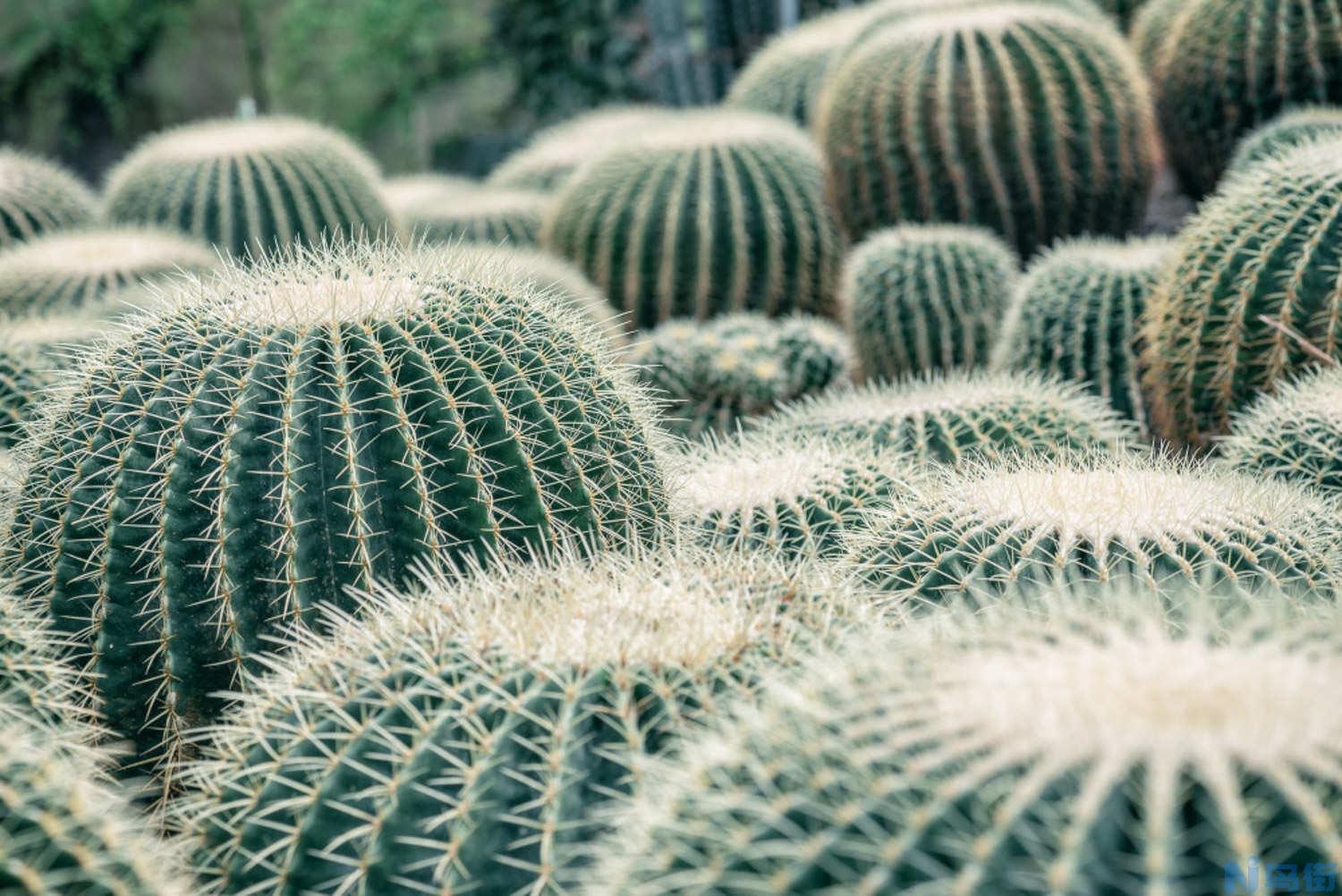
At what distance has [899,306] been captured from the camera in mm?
4895

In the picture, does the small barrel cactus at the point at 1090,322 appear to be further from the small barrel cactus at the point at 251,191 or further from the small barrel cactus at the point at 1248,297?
the small barrel cactus at the point at 251,191

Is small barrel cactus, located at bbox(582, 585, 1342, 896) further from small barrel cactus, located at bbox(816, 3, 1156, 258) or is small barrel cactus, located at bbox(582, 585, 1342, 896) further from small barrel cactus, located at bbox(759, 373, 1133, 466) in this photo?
small barrel cactus, located at bbox(816, 3, 1156, 258)

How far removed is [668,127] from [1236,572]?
4128mm

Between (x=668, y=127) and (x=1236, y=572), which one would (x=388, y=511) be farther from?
(x=668, y=127)

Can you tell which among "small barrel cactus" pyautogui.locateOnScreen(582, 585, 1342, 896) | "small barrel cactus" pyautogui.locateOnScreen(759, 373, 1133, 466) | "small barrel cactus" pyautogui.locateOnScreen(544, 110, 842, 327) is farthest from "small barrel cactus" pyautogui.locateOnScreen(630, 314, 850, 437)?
"small barrel cactus" pyautogui.locateOnScreen(582, 585, 1342, 896)

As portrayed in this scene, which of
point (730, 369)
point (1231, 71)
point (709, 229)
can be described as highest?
point (1231, 71)

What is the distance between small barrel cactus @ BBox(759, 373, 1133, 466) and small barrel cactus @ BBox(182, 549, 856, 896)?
1433 mm

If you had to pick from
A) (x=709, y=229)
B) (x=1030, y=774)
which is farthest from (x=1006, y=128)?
(x=1030, y=774)

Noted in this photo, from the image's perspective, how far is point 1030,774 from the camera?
1.25 meters

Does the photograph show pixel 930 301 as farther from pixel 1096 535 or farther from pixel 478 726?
pixel 478 726

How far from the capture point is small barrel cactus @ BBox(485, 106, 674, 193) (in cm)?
721

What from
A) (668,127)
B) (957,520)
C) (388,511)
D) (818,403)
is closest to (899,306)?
(818,403)

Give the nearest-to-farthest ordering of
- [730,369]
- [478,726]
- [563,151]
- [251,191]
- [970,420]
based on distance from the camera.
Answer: [478,726], [970,420], [730,369], [251,191], [563,151]

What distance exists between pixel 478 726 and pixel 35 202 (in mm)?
4939
